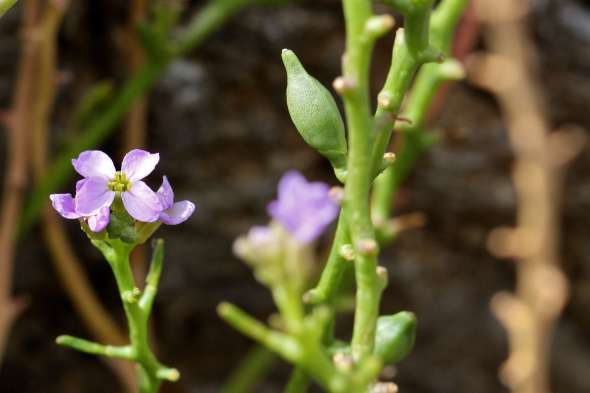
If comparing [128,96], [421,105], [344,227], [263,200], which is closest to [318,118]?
[344,227]

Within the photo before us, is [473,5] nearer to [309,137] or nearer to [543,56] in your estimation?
[543,56]

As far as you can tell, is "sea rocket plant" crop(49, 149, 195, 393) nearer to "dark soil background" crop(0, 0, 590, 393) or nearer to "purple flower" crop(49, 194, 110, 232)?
"purple flower" crop(49, 194, 110, 232)

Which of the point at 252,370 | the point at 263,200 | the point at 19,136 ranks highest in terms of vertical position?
the point at 19,136

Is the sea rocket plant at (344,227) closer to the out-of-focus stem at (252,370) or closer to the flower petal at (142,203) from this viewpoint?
the flower petal at (142,203)

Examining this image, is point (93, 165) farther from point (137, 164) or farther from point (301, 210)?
point (301, 210)

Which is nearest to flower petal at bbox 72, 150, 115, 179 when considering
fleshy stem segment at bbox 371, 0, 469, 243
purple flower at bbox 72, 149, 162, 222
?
purple flower at bbox 72, 149, 162, 222

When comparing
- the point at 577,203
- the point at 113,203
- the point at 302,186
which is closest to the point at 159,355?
the point at 577,203

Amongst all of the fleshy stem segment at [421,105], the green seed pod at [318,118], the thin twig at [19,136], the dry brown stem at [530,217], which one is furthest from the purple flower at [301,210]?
the thin twig at [19,136]
